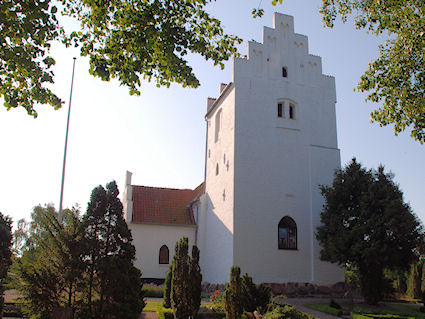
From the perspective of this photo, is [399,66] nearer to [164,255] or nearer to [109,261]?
[109,261]

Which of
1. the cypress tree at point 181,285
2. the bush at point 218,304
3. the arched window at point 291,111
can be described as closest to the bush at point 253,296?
the bush at point 218,304

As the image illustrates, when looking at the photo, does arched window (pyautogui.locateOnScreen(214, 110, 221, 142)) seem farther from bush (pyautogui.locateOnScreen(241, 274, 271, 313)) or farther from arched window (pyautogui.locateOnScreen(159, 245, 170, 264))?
bush (pyautogui.locateOnScreen(241, 274, 271, 313))

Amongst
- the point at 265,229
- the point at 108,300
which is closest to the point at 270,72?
the point at 265,229

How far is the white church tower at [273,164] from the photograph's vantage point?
62.3 ft

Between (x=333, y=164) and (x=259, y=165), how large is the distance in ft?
14.2

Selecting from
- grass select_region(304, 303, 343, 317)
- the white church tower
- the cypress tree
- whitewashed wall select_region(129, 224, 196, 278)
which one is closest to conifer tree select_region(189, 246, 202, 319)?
the cypress tree

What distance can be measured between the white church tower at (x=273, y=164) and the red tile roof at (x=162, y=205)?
274cm

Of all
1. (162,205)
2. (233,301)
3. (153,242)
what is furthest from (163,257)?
(233,301)

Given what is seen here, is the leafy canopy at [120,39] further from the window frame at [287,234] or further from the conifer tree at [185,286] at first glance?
the window frame at [287,234]

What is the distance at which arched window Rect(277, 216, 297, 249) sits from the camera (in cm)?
1936

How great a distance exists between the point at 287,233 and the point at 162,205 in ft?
31.3

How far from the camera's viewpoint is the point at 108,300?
977 centimetres

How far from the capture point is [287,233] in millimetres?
19531

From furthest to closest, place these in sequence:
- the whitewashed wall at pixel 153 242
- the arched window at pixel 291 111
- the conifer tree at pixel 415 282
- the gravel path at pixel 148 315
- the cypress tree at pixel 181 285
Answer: the whitewashed wall at pixel 153 242, the conifer tree at pixel 415 282, the arched window at pixel 291 111, the gravel path at pixel 148 315, the cypress tree at pixel 181 285
